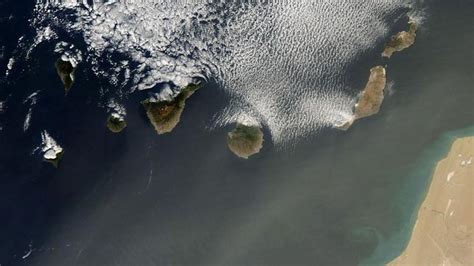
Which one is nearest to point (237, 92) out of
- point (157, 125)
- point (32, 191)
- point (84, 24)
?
point (157, 125)

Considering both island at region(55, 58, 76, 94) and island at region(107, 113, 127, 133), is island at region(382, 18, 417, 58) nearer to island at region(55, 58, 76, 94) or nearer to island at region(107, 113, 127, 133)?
island at region(107, 113, 127, 133)

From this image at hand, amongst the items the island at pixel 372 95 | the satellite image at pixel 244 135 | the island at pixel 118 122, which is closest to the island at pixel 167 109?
the satellite image at pixel 244 135

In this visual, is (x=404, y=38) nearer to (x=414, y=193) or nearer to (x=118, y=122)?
(x=414, y=193)

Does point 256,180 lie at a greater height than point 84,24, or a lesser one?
lesser

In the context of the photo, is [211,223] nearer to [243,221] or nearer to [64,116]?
[243,221]

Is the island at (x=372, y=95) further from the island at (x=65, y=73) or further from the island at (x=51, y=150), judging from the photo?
the island at (x=51, y=150)
